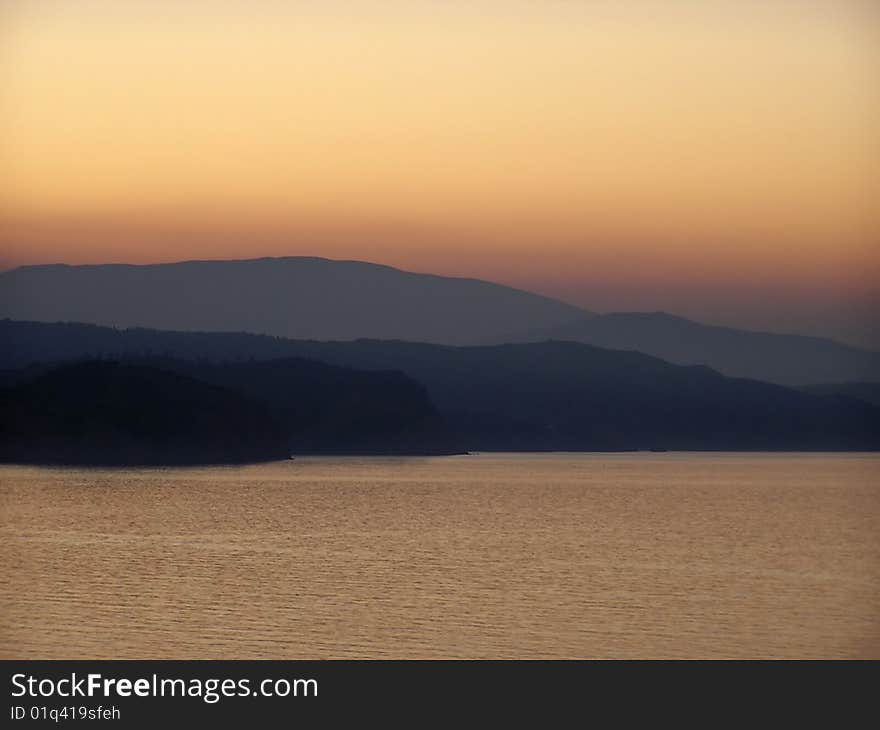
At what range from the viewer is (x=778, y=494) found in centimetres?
16650

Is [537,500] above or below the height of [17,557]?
above

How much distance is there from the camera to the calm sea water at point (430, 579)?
5150 cm

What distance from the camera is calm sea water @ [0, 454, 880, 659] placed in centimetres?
5150

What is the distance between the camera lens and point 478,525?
10906 centimetres

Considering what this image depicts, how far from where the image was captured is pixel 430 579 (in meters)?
70.0
